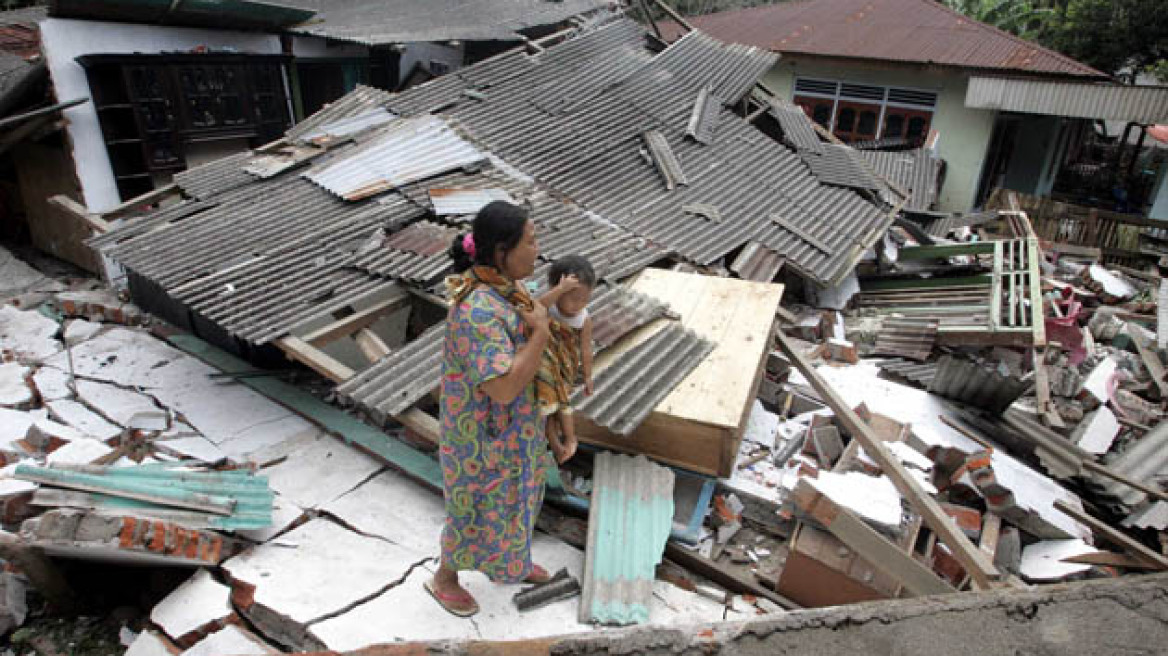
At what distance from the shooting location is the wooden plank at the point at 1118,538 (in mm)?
3901

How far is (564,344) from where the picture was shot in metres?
2.70

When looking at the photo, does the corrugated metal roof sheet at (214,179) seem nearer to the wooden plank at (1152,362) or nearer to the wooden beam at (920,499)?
the wooden beam at (920,499)

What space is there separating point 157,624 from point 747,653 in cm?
257

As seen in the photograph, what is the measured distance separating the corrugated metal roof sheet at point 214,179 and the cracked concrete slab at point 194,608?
4.34m

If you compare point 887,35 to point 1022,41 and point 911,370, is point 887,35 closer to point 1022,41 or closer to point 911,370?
point 1022,41

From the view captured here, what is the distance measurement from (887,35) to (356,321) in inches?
598

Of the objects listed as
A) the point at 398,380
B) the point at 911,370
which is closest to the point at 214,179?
the point at 398,380

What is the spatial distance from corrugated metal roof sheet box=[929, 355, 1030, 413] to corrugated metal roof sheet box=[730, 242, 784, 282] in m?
1.77

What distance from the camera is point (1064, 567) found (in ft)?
13.0

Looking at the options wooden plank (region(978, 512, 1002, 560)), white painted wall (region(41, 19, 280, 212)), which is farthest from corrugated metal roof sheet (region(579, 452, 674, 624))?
white painted wall (region(41, 19, 280, 212))

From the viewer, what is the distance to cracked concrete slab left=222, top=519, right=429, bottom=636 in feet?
9.61

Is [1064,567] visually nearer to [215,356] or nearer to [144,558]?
[144,558]

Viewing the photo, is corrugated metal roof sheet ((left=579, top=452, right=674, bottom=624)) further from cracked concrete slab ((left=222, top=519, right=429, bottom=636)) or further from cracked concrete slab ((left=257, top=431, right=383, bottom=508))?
cracked concrete slab ((left=257, top=431, right=383, bottom=508))

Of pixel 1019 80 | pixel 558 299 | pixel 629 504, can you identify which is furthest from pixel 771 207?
pixel 1019 80
